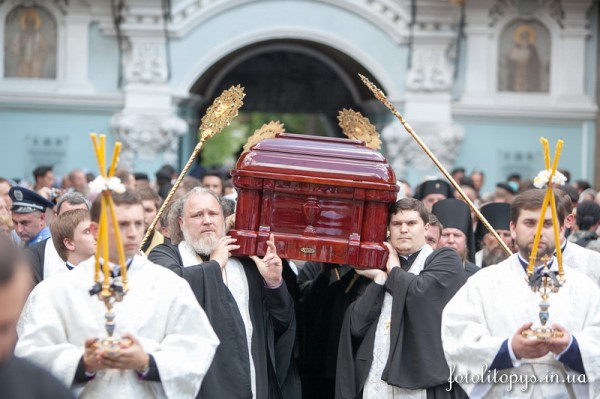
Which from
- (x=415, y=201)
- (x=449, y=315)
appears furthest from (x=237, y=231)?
(x=449, y=315)

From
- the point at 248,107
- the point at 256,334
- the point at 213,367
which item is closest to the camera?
the point at 213,367

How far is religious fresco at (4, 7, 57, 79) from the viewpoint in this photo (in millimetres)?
18328

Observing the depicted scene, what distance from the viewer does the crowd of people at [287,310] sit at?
18.2ft

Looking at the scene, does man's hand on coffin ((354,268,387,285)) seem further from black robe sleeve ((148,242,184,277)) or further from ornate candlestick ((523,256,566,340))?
ornate candlestick ((523,256,566,340))

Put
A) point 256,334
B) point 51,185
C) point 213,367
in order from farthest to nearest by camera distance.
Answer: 1. point 51,185
2. point 256,334
3. point 213,367

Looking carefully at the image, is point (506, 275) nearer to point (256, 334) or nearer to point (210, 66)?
point (256, 334)

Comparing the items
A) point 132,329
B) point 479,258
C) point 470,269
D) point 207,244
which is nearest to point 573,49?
point 479,258

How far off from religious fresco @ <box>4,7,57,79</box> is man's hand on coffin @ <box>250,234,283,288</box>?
466 inches

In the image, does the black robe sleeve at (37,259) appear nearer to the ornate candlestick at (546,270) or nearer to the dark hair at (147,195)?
the dark hair at (147,195)

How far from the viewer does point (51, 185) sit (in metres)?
14.3

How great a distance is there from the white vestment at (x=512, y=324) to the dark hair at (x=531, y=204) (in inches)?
10.1

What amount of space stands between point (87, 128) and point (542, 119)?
6887mm

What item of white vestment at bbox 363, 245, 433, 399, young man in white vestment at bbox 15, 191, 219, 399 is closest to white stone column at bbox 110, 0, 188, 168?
white vestment at bbox 363, 245, 433, 399

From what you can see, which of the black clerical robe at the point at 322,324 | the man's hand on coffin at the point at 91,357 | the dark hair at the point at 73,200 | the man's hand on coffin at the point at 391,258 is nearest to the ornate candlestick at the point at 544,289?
the man's hand on coffin at the point at 391,258
